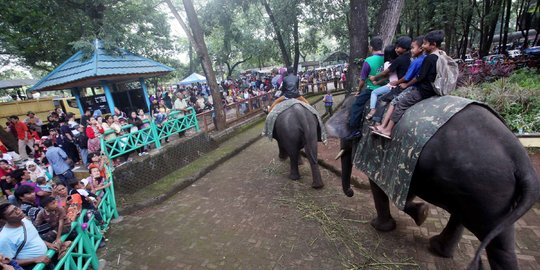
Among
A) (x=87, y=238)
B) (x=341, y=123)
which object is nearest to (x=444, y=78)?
(x=341, y=123)

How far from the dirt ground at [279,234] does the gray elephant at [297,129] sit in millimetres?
469

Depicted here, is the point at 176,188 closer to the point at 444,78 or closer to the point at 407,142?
the point at 407,142

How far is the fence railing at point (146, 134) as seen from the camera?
6172 mm

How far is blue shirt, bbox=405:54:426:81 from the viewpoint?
2.83 meters

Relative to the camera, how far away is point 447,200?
2.39 m

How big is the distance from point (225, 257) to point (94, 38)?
30.0 feet

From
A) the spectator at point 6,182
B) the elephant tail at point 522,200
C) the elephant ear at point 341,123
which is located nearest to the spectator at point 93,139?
the spectator at point 6,182

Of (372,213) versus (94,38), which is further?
(94,38)

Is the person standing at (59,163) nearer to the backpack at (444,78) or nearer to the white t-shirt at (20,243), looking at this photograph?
the white t-shirt at (20,243)

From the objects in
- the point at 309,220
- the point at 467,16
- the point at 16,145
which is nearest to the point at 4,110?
the point at 16,145

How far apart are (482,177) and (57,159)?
760cm

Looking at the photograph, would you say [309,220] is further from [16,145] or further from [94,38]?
[16,145]

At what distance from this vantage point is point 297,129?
17.1ft

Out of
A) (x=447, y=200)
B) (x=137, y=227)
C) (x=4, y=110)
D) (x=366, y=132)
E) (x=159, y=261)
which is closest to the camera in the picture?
(x=447, y=200)
